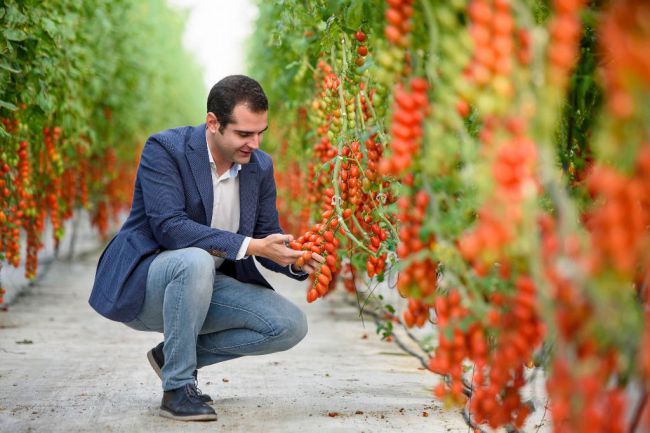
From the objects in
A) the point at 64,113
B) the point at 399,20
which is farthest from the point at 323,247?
the point at 64,113

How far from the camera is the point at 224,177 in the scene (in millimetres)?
3740

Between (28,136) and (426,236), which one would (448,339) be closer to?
(426,236)

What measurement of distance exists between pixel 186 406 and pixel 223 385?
2.41 ft

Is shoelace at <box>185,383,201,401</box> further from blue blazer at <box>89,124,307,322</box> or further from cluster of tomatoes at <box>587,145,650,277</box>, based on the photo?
cluster of tomatoes at <box>587,145,650,277</box>

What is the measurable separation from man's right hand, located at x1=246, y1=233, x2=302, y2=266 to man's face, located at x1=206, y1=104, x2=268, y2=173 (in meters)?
0.34

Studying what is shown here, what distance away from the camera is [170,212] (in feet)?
11.4

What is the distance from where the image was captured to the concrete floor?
3.42 m

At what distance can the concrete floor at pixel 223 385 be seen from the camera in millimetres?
3418

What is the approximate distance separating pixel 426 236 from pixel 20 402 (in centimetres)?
234

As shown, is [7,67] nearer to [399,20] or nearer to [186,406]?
[186,406]

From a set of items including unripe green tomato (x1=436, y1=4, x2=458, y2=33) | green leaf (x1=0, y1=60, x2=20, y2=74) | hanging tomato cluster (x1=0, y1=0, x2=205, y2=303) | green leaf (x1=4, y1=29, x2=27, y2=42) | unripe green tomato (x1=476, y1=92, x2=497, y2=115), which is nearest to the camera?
unripe green tomato (x1=476, y1=92, x2=497, y2=115)

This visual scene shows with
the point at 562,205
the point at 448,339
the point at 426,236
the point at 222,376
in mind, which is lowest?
the point at 222,376

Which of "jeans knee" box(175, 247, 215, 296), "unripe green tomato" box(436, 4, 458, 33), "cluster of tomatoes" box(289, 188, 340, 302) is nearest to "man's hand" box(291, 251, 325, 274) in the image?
"cluster of tomatoes" box(289, 188, 340, 302)

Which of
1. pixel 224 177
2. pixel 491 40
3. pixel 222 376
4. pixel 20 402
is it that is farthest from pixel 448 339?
pixel 222 376
